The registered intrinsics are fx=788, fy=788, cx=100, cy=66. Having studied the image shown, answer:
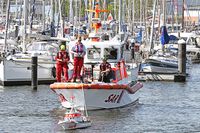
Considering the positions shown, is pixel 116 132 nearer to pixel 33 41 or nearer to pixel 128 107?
pixel 128 107

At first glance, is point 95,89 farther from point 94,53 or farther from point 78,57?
point 94,53

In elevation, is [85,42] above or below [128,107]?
above

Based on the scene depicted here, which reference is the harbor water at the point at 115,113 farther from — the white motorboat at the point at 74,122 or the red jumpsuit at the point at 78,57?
the red jumpsuit at the point at 78,57

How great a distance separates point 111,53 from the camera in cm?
3700

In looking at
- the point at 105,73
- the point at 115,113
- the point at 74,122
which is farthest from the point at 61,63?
the point at 74,122

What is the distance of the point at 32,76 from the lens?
134 ft

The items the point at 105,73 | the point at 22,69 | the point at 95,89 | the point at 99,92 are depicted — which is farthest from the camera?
the point at 22,69

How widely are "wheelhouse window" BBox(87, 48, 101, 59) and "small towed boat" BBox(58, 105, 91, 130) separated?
28.8 ft

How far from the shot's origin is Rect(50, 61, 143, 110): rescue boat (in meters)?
30.8

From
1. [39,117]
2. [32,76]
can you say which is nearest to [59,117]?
[39,117]

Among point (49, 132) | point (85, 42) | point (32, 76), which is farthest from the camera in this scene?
point (32, 76)

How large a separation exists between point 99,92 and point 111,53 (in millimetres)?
6021

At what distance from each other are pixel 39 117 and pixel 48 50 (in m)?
17.0

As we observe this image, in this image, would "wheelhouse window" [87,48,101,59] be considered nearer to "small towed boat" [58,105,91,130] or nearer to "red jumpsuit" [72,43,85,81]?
"red jumpsuit" [72,43,85,81]
